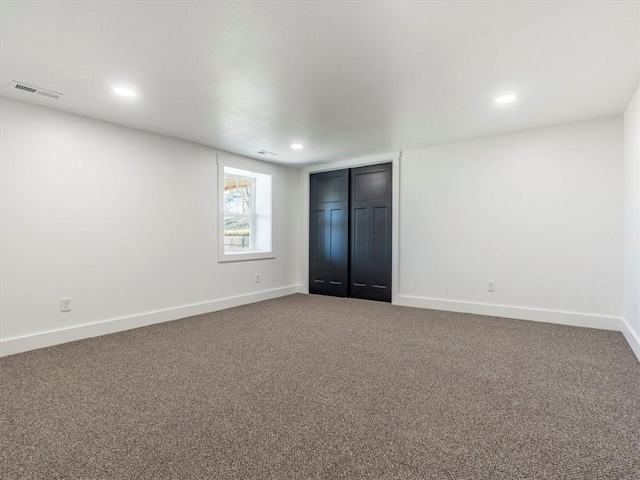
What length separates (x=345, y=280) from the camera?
5.45 m

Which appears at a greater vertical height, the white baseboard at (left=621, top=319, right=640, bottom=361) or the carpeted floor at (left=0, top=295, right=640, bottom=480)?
the white baseboard at (left=621, top=319, right=640, bottom=361)

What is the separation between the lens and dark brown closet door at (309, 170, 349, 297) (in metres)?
5.47

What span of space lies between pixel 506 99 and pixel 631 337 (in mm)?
2423

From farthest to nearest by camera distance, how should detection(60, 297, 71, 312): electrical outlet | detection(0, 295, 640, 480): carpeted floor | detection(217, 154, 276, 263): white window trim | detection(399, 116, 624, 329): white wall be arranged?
1. detection(217, 154, 276, 263): white window trim
2. detection(399, 116, 624, 329): white wall
3. detection(60, 297, 71, 312): electrical outlet
4. detection(0, 295, 640, 480): carpeted floor

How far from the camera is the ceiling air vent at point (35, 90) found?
2.66 meters

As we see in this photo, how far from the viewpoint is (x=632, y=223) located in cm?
304

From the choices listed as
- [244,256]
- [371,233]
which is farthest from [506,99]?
[244,256]

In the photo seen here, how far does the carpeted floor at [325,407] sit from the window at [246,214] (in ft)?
6.77

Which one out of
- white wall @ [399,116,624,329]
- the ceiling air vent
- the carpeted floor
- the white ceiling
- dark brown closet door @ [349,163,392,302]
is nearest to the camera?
the carpeted floor

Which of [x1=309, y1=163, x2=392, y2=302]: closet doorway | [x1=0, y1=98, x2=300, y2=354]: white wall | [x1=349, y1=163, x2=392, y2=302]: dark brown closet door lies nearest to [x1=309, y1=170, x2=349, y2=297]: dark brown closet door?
[x1=309, y1=163, x2=392, y2=302]: closet doorway

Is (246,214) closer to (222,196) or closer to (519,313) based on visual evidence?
(222,196)

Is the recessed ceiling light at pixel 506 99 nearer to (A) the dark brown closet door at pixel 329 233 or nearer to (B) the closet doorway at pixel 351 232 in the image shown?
(B) the closet doorway at pixel 351 232

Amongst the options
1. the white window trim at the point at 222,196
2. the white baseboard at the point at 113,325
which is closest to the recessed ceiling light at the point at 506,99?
the white window trim at the point at 222,196

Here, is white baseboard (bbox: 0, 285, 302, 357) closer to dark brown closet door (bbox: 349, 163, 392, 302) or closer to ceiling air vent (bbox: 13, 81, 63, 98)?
dark brown closet door (bbox: 349, 163, 392, 302)
